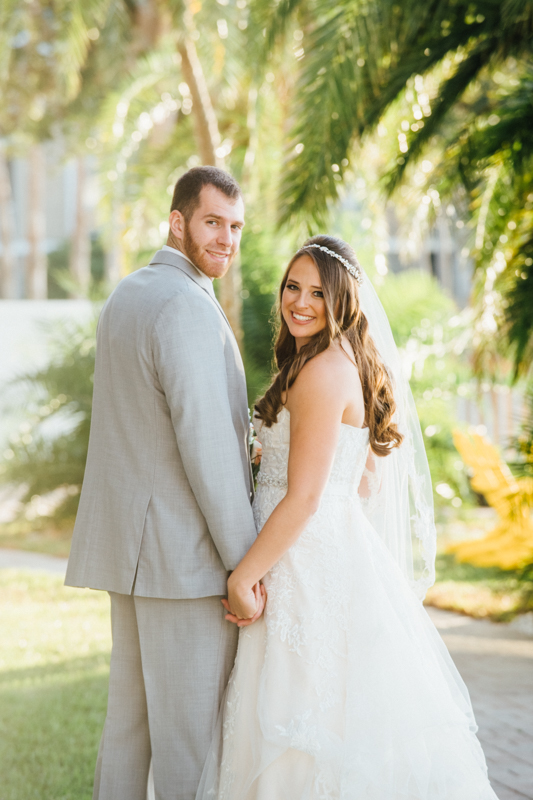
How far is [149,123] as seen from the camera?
1034cm

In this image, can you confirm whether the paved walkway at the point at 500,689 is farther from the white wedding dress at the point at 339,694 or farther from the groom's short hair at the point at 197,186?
the groom's short hair at the point at 197,186

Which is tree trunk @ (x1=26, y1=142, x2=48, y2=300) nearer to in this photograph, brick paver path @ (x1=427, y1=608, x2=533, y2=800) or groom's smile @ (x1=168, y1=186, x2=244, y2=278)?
brick paver path @ (x1=427, y1=608, x2=533, y2=800)

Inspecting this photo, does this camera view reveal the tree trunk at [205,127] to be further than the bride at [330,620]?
Yes

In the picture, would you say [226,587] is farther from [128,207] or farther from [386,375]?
[128,207]

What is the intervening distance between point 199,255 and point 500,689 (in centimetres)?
367

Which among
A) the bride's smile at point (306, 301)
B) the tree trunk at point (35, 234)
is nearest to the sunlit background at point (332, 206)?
the bride's smile at point (306, 301)

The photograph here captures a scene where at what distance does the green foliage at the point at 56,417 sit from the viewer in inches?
379

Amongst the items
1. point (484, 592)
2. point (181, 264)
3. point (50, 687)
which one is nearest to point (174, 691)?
point (181, 264)

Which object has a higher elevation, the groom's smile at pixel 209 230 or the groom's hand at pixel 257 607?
the groom's smile at pixel 209 230

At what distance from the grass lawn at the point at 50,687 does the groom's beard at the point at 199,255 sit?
→ 240 cm

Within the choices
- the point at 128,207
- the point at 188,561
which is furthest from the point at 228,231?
the point at 128,207

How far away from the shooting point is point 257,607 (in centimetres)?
242

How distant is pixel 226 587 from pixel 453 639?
13.4ft

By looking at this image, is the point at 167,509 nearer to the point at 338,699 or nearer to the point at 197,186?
the point at 338,699
